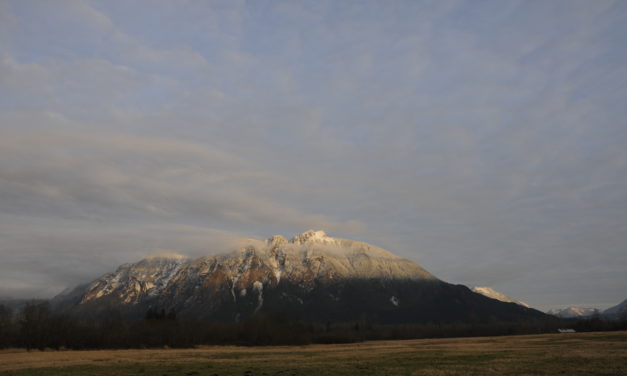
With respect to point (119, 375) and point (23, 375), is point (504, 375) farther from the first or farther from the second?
point (23, 375)

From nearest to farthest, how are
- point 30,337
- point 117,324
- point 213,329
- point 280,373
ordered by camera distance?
point 280,373 < point 30,337 < point 117,324 < point 213,329

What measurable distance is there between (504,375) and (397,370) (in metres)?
11.0

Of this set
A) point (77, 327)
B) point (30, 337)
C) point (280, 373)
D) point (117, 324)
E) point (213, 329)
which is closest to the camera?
point (280, 373)

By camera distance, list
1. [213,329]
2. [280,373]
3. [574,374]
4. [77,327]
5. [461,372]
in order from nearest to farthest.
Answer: [574,374], [461,372], [280,373], [77,327], [213,329]

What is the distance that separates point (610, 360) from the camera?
1965 inches

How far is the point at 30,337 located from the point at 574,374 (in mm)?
143359

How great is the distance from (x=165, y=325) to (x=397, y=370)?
5464 inches

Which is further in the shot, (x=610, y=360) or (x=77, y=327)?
(x=77, y=327)

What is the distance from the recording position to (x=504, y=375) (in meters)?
40.9

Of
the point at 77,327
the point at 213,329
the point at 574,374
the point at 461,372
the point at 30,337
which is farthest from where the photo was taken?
the point at 213,329

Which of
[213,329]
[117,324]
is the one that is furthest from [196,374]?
[213,329]

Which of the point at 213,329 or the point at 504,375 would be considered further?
the point at 213,329

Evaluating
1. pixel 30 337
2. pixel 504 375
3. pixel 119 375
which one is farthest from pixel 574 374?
pixel 30 337

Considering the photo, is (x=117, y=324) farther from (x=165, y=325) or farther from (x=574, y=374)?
(x=574, y=374)
